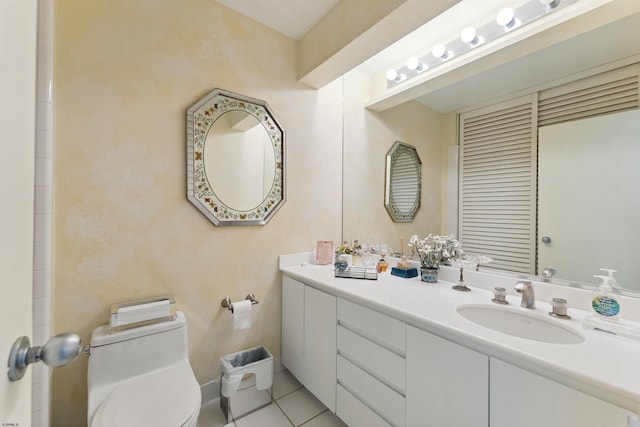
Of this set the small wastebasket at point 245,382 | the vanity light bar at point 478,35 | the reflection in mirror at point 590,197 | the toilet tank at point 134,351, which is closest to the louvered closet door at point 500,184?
the reflection in mirror at point 590,197

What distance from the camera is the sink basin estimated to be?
101 cm

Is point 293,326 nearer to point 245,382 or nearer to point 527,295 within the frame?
point 245,382

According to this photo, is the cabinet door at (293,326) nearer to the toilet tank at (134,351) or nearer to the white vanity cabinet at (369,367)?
the white vanity cabinet at (369,367)

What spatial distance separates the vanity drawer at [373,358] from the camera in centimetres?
112

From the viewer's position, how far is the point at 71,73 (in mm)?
1254

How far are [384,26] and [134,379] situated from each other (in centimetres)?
218

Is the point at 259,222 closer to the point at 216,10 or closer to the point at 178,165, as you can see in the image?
the point at 178,165

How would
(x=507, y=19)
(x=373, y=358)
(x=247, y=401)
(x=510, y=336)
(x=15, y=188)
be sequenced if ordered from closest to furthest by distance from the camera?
(x=15, y=188)
(x=510, y=336)
(x=373, y=358)
(x=507, y=19)
(x=247, y=401)

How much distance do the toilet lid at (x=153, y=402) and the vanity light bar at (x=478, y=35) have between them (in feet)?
7.55

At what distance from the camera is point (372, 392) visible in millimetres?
1229

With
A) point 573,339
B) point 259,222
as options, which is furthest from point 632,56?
point 259,222

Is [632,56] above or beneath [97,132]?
above

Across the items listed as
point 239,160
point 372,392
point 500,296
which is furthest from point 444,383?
point 239,160

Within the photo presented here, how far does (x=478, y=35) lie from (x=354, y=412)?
85.4 inches
